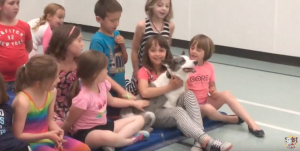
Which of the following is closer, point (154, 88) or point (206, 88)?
point (154, 88)

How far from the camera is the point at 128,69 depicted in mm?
5270

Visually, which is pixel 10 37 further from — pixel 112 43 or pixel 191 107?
pixel 191 107

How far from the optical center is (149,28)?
12.6ft

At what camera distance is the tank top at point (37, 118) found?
2611mm

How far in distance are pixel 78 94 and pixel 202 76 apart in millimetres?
1116

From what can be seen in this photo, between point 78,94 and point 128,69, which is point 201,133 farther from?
point 128,69

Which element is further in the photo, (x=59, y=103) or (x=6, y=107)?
(x=59, y=103)

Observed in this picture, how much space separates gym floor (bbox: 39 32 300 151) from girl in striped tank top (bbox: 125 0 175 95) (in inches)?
34.5

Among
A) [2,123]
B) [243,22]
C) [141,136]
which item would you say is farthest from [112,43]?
[243,22]

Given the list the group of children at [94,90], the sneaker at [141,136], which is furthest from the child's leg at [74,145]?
the sneaker at [141,136]

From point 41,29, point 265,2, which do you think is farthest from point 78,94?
point 265,2

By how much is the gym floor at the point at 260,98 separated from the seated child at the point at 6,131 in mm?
1133

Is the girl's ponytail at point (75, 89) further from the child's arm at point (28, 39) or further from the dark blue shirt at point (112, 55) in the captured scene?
the child's arm at point (28, 39)

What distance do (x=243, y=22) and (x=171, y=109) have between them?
9.59 feet
